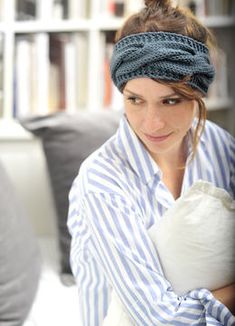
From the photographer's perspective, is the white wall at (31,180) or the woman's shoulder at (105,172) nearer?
the woman's shoulder at (105,172)

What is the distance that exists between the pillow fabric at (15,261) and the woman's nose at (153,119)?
14.8 inches

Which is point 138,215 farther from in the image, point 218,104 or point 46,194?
point 46,194

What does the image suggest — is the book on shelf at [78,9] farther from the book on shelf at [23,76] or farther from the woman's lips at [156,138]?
the woman's lips at [156,138]

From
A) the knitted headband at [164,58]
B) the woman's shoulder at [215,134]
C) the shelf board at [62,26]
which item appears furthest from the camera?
the shelf board at [62,26]

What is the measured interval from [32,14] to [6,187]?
301mm

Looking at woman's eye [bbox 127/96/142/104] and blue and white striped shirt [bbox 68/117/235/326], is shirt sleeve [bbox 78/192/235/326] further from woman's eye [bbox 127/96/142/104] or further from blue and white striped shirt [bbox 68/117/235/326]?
woman's eye [bbox 127/96/142/104]

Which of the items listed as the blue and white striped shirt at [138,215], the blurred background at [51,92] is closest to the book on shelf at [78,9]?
the blurred background at [51,92]

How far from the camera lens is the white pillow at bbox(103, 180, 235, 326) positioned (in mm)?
604

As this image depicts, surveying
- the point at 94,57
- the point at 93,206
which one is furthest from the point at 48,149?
the point at 93,206

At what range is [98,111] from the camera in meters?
1.02

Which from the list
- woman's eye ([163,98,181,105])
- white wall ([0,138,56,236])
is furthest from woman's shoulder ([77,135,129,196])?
white wall ([0,138,56,236])

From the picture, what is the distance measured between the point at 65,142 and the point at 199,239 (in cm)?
42

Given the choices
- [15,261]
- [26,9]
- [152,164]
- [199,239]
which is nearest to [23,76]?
[26,9]

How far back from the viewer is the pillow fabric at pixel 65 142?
3.09 ft
